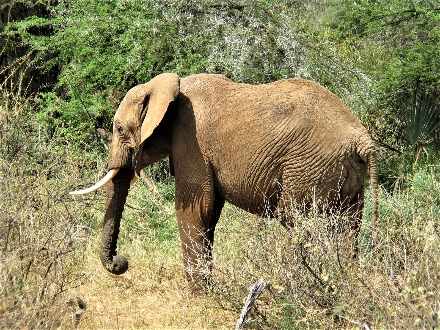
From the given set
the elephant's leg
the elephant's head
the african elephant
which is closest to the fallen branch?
the elephant's leg

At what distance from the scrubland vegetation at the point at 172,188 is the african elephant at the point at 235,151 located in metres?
0.34

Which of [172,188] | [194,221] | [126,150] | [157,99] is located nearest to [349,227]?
[194,221]

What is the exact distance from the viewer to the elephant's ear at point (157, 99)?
303 inches

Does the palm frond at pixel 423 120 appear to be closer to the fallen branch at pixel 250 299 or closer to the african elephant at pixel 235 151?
the african elephant at pixel 235 151

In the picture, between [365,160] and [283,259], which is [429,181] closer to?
[365,160]

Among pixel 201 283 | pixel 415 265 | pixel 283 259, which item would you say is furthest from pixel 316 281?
pixel 201 283

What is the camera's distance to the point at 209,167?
7.77 metres

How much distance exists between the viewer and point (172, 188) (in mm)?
11148

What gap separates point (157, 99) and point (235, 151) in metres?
0.88

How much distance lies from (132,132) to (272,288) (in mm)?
2359

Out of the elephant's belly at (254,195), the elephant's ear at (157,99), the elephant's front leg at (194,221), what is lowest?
the elephant's front leg at (194,221)

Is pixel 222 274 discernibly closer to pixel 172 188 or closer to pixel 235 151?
pixel 235 151

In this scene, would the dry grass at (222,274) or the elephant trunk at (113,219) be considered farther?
the elephant trunk at (113,219)

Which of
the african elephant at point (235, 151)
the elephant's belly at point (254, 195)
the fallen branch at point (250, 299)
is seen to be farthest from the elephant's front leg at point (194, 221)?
the fallen branch at point (250, 299)
